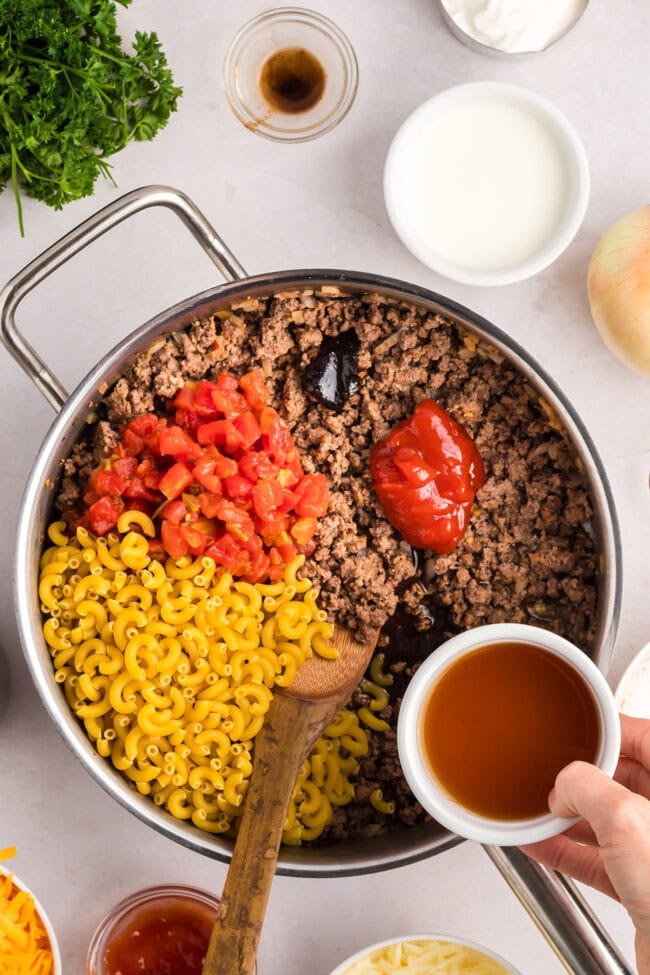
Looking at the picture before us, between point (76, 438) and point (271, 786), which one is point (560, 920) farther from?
point (76, 438)

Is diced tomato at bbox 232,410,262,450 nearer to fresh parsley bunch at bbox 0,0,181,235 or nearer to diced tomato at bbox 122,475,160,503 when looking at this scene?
diced tomato at bbox 122,475,160,503

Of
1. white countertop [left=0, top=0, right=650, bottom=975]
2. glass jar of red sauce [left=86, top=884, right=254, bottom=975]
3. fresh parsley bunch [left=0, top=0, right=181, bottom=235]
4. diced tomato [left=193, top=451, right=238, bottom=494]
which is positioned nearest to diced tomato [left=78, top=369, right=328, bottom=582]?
diced tomato [left=193, top=451, right=238, bottom=494]

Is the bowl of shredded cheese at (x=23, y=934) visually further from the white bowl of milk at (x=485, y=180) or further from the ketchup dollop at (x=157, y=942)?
the white bowl of milk at (x=485, y=180)

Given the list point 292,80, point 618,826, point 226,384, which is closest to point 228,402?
point 226,384

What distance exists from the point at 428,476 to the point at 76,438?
34.3 inches

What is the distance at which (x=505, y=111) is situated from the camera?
2.59m

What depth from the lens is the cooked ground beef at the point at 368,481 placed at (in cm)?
239

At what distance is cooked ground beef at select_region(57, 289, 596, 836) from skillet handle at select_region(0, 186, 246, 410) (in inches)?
7.4

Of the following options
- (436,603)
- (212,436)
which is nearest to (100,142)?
(212,436)

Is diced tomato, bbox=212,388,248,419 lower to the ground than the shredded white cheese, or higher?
higher

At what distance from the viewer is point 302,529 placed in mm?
2338

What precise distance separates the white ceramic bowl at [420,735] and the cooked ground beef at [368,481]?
33 cm

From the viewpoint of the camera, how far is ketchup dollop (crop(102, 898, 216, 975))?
2555 mm

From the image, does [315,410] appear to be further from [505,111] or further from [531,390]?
[505,111]
